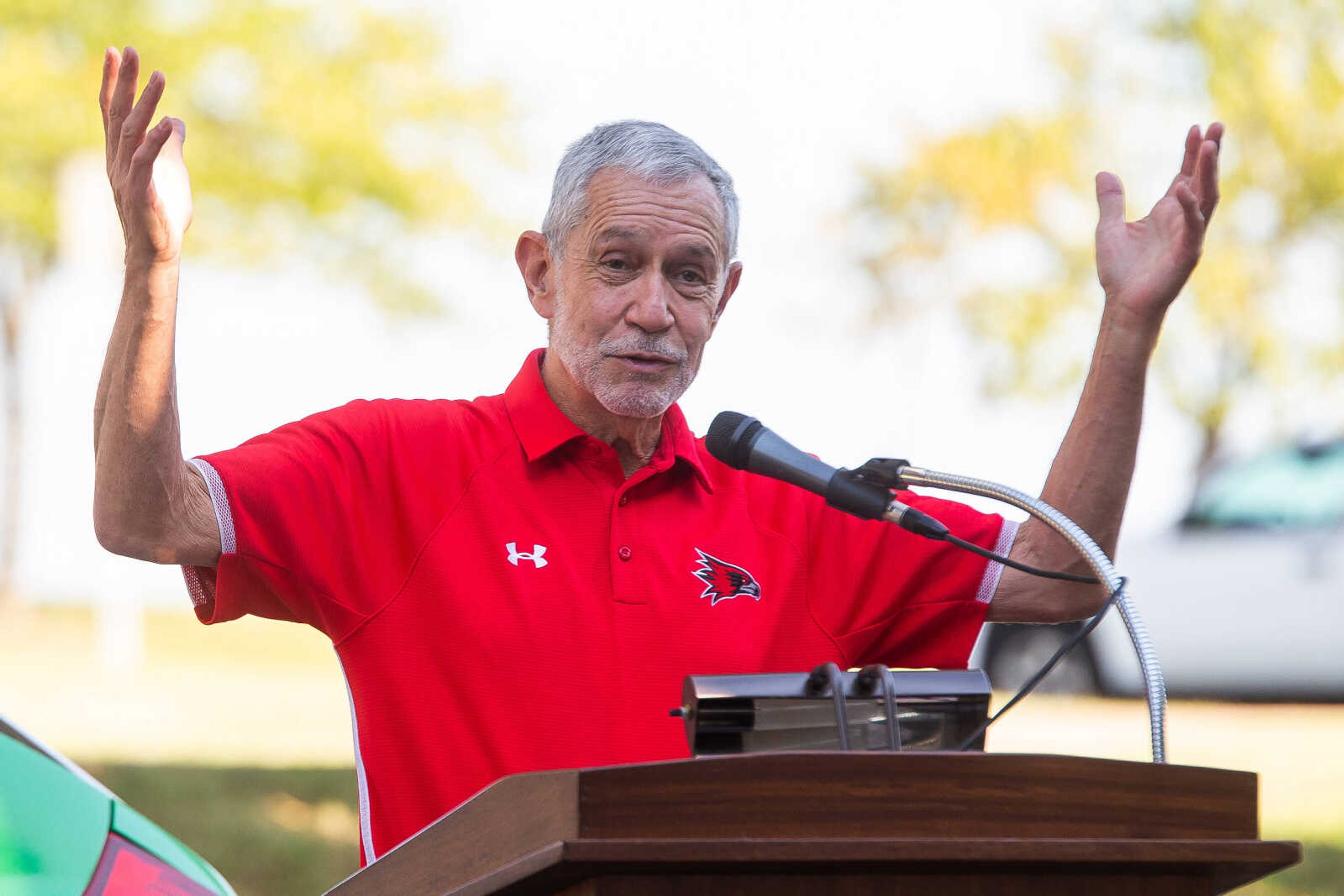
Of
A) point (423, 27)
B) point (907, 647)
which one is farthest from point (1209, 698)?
point (423, 27)

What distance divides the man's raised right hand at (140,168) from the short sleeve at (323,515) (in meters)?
0.44

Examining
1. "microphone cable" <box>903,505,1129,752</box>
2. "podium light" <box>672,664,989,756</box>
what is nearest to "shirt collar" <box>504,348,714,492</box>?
"microphone cable" <box>903,505,1129,752</box>

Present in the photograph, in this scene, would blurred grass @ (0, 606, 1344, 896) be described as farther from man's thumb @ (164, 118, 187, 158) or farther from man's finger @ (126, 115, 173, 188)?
man's finger @ (126, 115, 173, 188)

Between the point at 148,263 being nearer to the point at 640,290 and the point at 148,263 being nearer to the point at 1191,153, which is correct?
the point at 640,290

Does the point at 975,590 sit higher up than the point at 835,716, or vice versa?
the point at 975,590

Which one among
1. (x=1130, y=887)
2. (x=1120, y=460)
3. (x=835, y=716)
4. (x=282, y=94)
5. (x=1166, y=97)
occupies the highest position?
(x=1166, y=97)

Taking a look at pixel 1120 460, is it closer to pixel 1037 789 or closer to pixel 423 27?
pixel 1037 789

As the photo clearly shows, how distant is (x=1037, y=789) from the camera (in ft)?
6.14

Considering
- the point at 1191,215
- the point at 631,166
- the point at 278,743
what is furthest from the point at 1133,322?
the point at 278,743

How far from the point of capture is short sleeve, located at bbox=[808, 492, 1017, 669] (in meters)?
3.36

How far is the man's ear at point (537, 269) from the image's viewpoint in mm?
3521

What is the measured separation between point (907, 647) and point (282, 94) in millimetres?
15642

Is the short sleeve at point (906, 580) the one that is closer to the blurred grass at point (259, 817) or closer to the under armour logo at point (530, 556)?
the under armour logo at point (530, 556)

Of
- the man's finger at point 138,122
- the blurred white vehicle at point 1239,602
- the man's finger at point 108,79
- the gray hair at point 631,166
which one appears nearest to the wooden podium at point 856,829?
the man's finger at point 138,122
